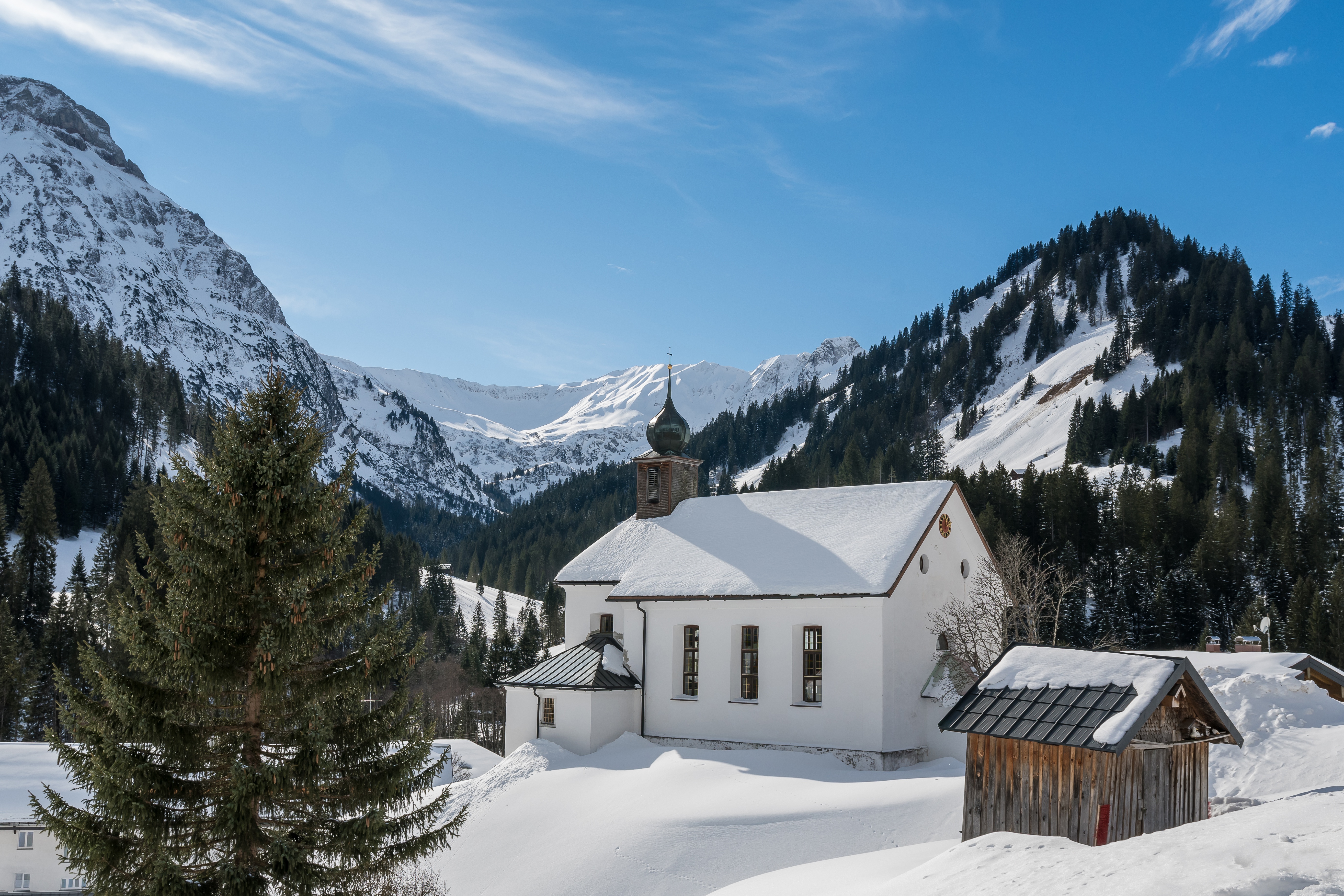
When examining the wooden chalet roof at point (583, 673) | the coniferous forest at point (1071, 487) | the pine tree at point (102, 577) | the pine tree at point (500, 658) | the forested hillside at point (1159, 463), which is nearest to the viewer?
the wooden chalet roof at point (583, 673)

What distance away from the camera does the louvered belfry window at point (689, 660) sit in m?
30.9

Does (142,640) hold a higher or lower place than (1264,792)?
higher

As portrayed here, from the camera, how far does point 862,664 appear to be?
27.0 metres

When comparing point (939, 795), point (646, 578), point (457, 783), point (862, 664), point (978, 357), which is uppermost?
point (978, 357)

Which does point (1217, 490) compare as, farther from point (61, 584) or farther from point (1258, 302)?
point (61, 584)

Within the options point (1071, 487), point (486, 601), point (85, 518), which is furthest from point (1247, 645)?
point (486, 601)

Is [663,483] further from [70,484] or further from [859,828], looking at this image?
[70,484]

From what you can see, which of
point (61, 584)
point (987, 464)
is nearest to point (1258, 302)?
point (987, 464)

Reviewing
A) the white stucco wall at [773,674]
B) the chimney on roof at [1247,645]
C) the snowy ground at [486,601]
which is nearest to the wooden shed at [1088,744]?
the white stucco wall at [773,674]

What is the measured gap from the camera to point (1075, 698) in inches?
529

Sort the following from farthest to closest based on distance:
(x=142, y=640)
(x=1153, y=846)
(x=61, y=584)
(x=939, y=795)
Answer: (x=61, y=584)
(x=939, y=795)
(x=142, y=640)
(x=1153, y=846)

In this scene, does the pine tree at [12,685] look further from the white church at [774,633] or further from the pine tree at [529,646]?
the white church at [774,633]

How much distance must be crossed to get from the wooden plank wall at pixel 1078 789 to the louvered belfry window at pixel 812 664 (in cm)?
1356

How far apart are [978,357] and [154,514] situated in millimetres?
190587
